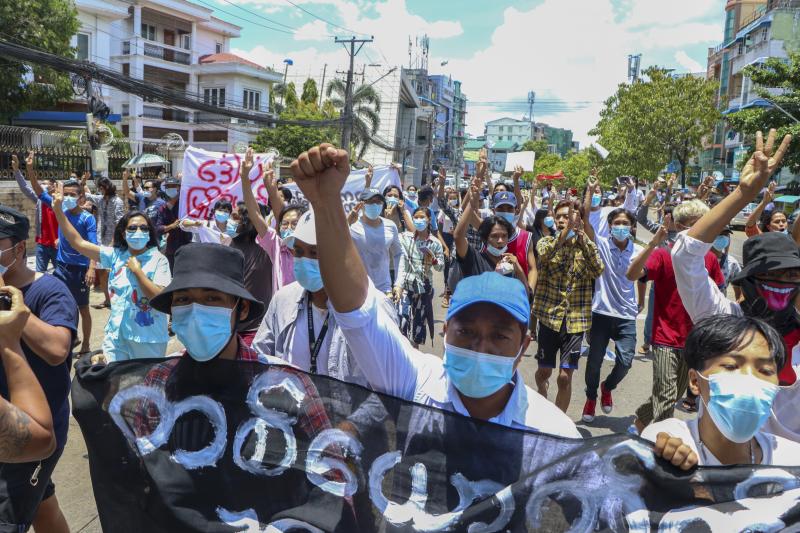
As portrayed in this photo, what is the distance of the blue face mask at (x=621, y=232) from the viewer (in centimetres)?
586

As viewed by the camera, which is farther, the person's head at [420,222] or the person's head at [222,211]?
the person's head at [420,222]

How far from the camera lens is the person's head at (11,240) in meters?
2.85

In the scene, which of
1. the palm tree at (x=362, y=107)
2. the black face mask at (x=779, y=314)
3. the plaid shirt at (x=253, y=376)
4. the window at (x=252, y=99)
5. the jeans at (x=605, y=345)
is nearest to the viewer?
the plaid shirt at (x=253, y=376)

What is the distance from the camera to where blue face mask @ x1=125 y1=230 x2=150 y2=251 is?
14.4 feet

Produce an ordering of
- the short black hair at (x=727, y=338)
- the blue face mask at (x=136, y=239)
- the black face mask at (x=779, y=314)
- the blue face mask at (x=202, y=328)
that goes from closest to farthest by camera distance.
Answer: the short black hair at (x=727, y=338)
the blue face mask at (x=202, y=328)
the black face mask at (x=779, y=314)
the blue face mask at (x=136, y=239)

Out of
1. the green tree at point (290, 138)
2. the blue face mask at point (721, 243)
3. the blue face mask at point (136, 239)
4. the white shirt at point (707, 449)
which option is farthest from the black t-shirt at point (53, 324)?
the green tree at point (290, 138)

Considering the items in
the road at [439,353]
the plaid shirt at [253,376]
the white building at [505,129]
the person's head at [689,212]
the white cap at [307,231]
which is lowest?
the road at [439,353]

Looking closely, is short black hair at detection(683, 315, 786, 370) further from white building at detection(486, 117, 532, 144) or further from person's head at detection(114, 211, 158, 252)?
white building at detection(486, 117, 532, 144)

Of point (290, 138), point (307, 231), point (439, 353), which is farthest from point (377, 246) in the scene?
point (290, 138)

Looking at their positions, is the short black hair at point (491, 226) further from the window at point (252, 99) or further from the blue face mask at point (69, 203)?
the window at point (252, 99)

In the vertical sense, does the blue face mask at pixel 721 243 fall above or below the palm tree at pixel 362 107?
below

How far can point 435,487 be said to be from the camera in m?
1.88

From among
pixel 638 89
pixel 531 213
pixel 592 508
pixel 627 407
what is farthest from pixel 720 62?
pixel 592 508

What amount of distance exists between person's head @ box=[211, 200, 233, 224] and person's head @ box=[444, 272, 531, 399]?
5.46 meters
